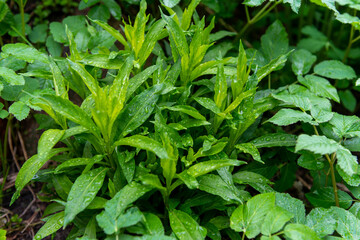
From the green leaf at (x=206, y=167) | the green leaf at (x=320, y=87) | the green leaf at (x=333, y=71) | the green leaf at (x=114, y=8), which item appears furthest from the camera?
the green leaf at (x=114, y=8)

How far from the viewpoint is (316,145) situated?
1.27m

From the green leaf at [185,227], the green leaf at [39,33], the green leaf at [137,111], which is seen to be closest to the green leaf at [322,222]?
the green leaf at [185,227]

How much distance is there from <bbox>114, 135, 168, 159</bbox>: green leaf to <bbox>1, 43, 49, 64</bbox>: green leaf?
0.66 metres

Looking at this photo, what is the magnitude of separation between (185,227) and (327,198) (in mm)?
723

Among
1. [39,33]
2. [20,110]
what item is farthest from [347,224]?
[39,33]

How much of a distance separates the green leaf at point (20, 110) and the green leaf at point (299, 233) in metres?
1.22

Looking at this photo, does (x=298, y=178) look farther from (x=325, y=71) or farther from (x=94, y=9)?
(x=94, y=9)

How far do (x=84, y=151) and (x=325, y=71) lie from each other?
1388mm

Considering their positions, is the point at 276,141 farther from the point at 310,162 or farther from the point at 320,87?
the point at 320,87

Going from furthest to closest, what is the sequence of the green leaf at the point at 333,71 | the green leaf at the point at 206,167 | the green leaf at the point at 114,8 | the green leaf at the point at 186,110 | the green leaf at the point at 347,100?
the green leaf at the point at 347,100 < the green leaf at the point at 114,8 < the green leaf at the point at 333,71 < the green leaf at the point at 186,110 < the green leaf at the point at 206,167

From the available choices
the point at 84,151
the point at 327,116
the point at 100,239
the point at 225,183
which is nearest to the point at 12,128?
the point at 84,151

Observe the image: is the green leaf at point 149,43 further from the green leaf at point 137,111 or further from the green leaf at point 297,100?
the green leaf at point 297,100

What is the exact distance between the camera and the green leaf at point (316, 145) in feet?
4.07

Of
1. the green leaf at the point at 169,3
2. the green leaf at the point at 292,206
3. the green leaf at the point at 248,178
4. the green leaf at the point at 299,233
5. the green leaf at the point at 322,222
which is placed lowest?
the green leaf at the point at 322,222
